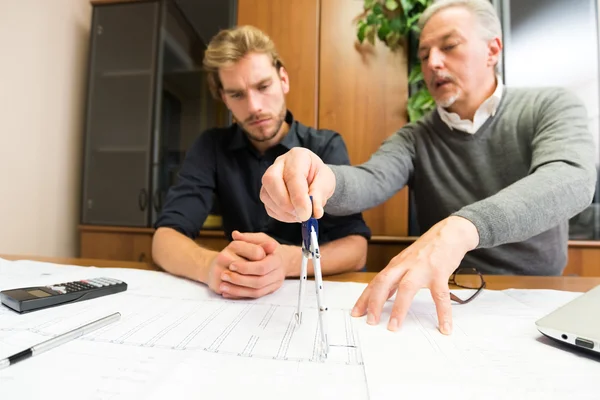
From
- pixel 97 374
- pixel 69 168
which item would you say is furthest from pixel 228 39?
pixel 69 168

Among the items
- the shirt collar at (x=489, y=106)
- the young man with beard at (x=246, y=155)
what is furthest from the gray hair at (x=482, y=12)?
the young man with beard at (x=246, y=155)

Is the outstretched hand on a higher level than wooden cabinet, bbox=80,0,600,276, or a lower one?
lower

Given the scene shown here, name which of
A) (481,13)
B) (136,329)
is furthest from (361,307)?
(481,13)

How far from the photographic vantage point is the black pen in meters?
0.29

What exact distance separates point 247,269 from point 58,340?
24 centimetres

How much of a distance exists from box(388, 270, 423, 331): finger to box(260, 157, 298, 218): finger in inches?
6.8

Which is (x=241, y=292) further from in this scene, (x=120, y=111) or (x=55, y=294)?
(x=120, y=111)

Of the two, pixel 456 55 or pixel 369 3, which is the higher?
pixel 369 3

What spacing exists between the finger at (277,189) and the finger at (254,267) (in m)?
0.10

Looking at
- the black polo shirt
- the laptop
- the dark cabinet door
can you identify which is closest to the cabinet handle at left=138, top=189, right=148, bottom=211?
the dark cabinet door

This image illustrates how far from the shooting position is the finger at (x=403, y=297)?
0.40 meters

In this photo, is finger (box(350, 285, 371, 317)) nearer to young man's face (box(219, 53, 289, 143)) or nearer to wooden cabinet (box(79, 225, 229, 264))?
young man's face (box(219, 53, 289, 143))

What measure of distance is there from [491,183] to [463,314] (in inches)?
22.1

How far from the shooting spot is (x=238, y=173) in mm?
1006
